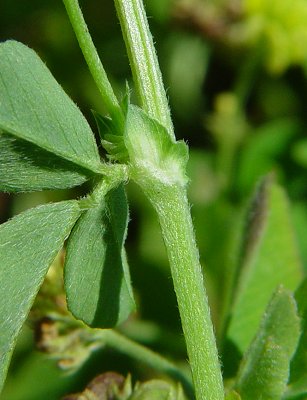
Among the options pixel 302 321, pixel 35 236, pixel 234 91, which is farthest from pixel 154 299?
pixel 35 236

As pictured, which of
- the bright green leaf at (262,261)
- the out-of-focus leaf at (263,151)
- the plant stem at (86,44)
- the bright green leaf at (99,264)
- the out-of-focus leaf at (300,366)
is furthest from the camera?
the out-of-focus leaf at (263,151)

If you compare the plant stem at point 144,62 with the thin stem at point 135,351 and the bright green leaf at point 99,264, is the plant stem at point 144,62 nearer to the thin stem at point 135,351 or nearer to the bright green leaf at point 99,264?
the bright green leaf at point 99,264

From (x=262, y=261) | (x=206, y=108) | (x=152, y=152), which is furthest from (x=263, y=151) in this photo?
(x=152, y=152)

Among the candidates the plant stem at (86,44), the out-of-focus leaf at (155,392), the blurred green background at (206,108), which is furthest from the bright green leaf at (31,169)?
the blurred green background at (206,108)

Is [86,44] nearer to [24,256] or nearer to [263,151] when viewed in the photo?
[24,256]

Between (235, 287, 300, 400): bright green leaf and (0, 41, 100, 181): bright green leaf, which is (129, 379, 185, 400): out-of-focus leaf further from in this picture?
(0, 41, 100, 181): bright green leaf
